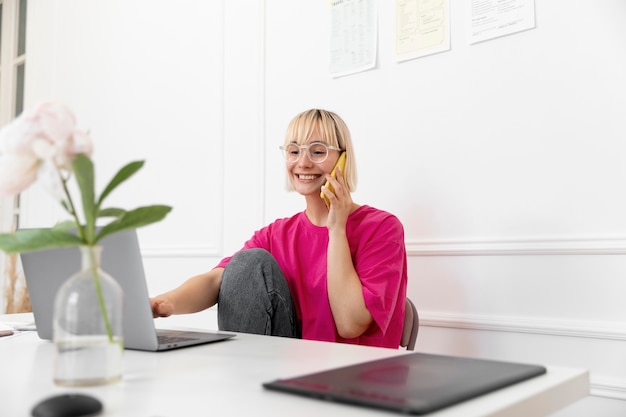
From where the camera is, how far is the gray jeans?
1.49m

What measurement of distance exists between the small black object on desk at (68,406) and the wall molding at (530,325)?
4.76 feet

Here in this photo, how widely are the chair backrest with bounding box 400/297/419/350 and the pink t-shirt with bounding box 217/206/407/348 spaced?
0.02m

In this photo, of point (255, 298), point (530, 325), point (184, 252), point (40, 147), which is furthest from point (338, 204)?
point (184, 252)

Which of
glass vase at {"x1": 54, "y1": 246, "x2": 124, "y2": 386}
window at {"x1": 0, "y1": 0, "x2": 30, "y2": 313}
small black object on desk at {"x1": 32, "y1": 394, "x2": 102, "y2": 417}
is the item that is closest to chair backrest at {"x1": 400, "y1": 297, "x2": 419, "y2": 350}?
glass vase at {"x1": 54, "y1": 246, "x2": 124, "y2": 386}

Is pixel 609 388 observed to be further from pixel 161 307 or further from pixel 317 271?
pixel 161 307

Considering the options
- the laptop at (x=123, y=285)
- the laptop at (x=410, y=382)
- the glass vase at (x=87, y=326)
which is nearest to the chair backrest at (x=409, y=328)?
the laptop at (x=123, y=285)

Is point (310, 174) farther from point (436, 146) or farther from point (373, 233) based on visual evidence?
point (436, 146)

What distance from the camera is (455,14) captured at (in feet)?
6.57

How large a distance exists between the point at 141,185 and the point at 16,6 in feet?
6.24

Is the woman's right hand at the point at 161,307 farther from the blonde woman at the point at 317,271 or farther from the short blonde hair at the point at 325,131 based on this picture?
the short blonde hair at the point at 325,131

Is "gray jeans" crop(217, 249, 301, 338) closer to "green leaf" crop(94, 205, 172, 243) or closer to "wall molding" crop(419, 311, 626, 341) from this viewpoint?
"wall molding" crop(419, 311, 626, 341)

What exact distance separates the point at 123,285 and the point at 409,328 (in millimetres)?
932

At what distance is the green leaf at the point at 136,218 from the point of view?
2.39 feet

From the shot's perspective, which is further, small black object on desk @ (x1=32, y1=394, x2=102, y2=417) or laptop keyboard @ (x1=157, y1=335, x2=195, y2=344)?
laptop keyboard @ (x1=157, y1=335, x2=195, y2=344)
